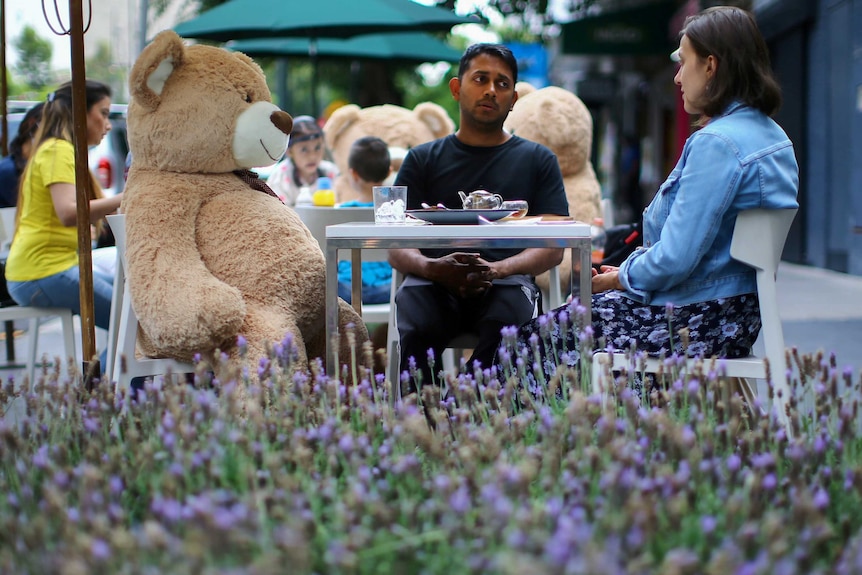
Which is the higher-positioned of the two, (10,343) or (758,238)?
(758,238)

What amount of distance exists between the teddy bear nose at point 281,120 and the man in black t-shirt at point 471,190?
0.59m

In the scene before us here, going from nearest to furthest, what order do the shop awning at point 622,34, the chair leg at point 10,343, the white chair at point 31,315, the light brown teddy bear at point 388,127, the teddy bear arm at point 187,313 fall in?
the teddy bear arm at point 187,313 → the white chair at point 31,315 → the chair leg at point 10,343 → the light brown teddy bear at point 388,127 → the shop awning at point 622,34

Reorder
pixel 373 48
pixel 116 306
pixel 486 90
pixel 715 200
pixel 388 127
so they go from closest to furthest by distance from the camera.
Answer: pixel 715 200
pixel 116 306
pixel 486 90
pixel 388 127
pixel 373 48

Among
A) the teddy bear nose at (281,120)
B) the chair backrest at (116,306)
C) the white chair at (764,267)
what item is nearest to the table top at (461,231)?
the white chair at (764,267)

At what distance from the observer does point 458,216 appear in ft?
11.6

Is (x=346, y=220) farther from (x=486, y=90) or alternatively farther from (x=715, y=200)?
(x=715, y=200)

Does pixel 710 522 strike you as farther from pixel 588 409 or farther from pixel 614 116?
pixel 614 116

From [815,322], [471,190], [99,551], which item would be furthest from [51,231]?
[815,322]

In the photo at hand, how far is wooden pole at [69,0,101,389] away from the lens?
364 centimetres

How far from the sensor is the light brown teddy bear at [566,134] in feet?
21.6

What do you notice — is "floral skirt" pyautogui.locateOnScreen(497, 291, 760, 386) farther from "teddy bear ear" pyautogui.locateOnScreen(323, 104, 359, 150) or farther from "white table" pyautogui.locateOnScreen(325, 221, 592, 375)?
"teddy bear ear" pyautogui.locateOnScreen(323, 104, 359, 150)

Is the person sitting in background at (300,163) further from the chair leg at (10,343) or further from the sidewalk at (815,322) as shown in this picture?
the chair leg at (10,343)

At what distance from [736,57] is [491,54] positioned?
1.22 meters

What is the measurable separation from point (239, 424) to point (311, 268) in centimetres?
139
